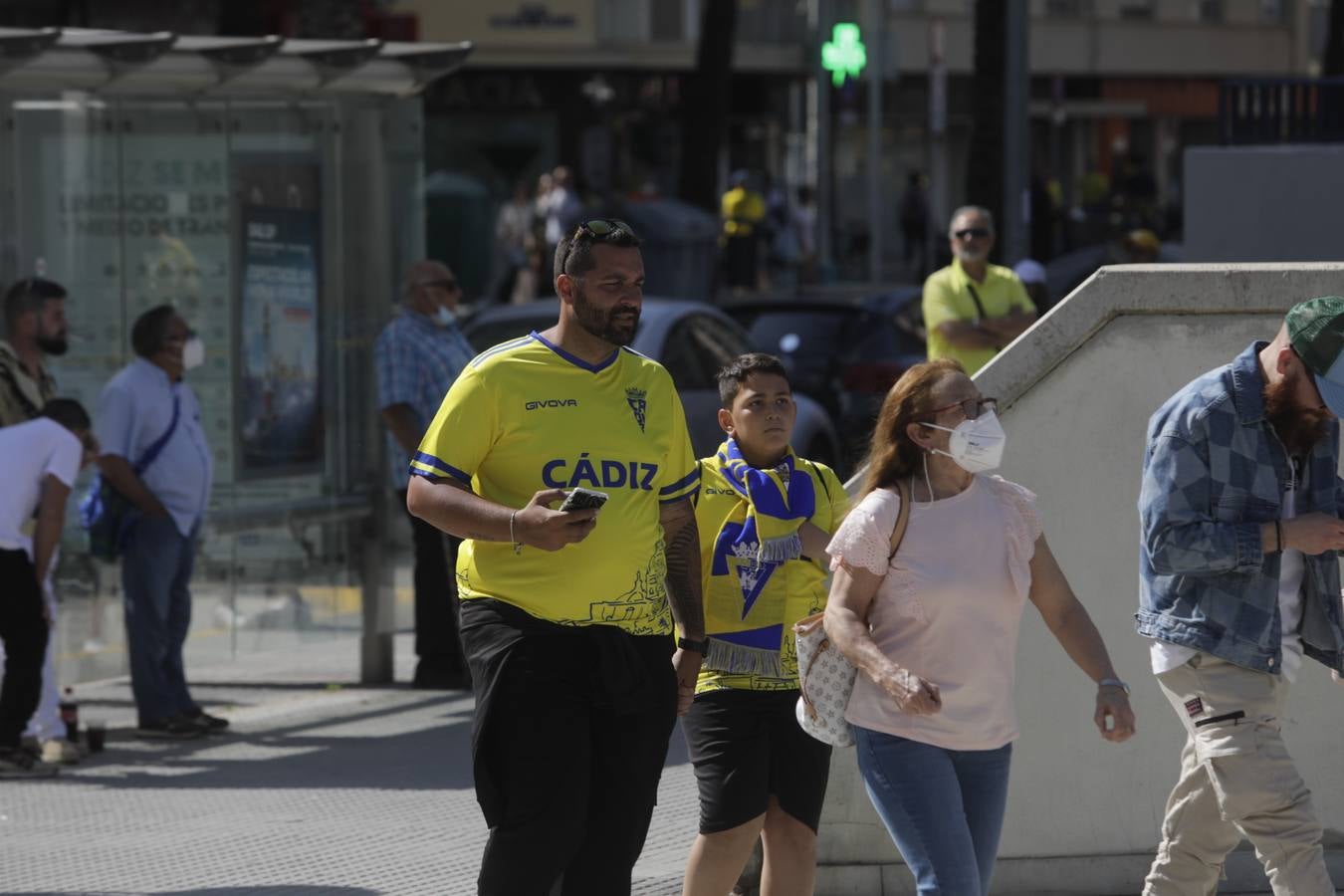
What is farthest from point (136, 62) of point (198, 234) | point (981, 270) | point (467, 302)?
point (467, 302)

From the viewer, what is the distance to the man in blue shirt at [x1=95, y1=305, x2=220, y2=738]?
937 cm

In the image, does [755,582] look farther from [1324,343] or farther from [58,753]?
[58,753]

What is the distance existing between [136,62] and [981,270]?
400cm

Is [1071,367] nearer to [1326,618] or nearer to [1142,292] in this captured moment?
[1142,292]

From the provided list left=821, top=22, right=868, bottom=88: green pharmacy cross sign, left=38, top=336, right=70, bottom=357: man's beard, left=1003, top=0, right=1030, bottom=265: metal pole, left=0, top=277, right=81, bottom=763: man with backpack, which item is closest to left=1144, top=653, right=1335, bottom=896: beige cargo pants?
left=0, top=277, right=81, bottom=763: man with backpack

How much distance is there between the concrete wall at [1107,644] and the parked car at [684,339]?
6110mm

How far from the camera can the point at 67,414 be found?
28.5ft

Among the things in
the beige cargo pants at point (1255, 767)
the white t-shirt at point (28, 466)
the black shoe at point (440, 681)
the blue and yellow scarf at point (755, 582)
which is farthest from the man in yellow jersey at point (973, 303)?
the beige cargo pants at point (1255, 767)

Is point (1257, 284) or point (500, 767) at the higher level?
point (1257, 284)

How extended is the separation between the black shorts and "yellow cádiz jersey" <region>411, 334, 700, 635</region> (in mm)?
557

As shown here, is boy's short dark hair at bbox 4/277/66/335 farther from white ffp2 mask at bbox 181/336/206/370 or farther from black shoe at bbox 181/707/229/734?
black shoe at bbox 181/707/229/734

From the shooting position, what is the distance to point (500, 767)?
4.86 metres

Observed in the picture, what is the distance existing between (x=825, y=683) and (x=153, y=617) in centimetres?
514

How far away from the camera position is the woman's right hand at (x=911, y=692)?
Answer: 464cm
